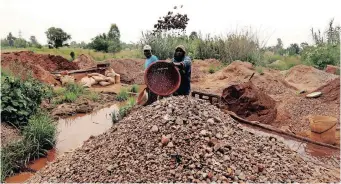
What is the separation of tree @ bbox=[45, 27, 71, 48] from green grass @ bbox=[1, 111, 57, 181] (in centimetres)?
1586

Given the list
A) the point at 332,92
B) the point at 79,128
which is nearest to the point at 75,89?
the point at 79,128

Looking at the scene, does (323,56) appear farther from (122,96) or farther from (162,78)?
(162,78)

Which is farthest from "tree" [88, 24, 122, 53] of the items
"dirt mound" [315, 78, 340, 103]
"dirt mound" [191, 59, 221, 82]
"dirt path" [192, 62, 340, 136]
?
"dirt mound" [315, 78, 340, 103]

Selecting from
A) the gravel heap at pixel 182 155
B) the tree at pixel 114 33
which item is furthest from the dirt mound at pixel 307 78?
the tree at pixel 114 33

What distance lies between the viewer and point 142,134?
9.96 ft

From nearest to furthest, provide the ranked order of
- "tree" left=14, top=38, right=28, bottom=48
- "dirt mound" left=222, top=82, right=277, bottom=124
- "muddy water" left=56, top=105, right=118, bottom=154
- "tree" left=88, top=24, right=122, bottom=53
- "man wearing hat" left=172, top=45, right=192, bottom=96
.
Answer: "man wearing hat" left=172, top=45, right=192, bottom=96, "muddy water" left=56, top=105, right=118, bottom=154, "dirt mound" left=222, top=82, right=277, bottom=124, "tree" left=88, top=24, right=122, bottom=53, "tree" left=14, top=38, right=28, bottom=48

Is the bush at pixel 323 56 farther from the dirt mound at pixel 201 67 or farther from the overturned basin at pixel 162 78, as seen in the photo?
the overturned basin at pixel 162 78

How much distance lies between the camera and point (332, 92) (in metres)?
5.54

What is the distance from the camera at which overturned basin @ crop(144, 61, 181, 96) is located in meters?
3.96

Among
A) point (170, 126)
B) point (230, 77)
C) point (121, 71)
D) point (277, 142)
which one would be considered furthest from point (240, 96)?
point (121, 71)

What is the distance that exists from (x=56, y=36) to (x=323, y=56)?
14412 mm

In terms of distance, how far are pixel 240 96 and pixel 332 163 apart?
1877 millimetres

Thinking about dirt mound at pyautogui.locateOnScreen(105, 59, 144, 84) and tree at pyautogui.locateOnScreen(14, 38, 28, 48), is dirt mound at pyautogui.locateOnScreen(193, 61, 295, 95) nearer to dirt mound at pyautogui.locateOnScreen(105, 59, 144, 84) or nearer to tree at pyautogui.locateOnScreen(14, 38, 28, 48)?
dirt mound at pyautogui.locateOnScreen(105, 59, 144, 84)

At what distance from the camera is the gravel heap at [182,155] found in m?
2.60
